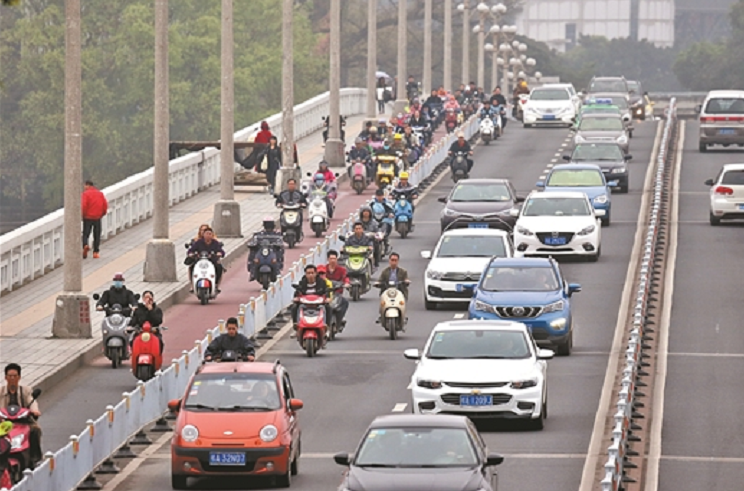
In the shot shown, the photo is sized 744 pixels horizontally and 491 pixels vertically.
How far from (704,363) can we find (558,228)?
1179 centimetres

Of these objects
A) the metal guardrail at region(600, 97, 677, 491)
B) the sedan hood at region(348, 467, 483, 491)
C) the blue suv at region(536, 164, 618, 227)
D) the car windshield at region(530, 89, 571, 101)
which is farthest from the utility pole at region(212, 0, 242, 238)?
the car windshield at region(530, 89, 571, 101)

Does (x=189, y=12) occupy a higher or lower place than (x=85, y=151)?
higher

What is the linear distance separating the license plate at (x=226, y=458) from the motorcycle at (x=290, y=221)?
79.9 feet

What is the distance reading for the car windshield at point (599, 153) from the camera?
57250 mm

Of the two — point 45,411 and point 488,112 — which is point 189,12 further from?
point 45,411

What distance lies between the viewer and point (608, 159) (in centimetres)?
5722

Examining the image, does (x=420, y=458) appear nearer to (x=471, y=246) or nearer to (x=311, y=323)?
(x=311, y=323)

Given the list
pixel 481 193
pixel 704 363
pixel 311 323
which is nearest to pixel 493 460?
pixel 704 363

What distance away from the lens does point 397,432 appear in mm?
18922

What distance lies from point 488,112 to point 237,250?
1257 inches

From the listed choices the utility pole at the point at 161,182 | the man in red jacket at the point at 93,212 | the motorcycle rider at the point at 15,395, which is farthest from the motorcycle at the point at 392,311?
the motorcycle rider at the point at 15,395

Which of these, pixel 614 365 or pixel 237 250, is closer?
pixel 614 365

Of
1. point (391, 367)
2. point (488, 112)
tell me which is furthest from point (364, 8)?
point (391, 367)

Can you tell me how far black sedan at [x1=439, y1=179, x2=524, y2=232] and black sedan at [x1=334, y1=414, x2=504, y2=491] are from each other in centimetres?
2660
